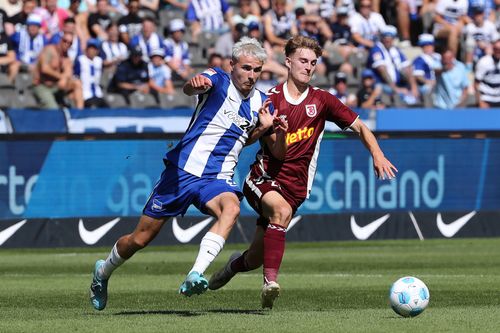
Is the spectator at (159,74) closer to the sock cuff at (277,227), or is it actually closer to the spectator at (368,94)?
the spectator at (368,94)

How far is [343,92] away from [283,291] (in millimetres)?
12299

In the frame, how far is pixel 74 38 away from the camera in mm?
23078

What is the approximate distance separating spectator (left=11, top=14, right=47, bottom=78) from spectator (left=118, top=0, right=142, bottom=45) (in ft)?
5.84

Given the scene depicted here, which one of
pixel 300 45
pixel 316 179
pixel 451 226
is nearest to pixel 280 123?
pixel 300 45

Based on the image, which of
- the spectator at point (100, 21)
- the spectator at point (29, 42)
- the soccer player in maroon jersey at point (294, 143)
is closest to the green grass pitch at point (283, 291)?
the soccer player in maroon jersey at point (294, 143)

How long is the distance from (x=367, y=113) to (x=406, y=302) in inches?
522

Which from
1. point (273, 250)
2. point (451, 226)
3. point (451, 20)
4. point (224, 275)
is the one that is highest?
point (273, 250)

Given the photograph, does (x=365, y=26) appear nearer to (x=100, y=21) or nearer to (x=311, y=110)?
(x=100, y=21)

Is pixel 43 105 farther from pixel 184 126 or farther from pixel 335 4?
pixel 335 4

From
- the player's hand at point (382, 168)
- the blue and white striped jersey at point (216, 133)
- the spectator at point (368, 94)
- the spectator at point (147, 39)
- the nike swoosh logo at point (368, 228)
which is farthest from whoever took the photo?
the spectator at point (368, 94)

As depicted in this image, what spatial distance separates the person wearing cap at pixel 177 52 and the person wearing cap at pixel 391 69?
395 cm

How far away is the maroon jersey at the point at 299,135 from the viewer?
1061cm

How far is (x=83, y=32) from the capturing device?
941 inches

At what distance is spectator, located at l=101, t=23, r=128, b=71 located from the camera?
2322 centimetres
